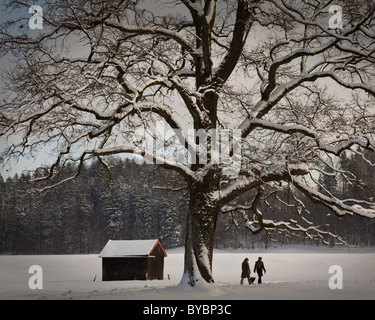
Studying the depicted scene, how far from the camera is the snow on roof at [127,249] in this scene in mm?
36781

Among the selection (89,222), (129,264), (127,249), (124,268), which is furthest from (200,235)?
(89,222)

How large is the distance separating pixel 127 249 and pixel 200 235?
28156 mm

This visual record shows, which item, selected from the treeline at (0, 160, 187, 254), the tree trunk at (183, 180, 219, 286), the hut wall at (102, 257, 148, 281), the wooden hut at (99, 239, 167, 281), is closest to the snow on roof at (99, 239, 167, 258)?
the wooden hut at (99, 239, 167, 281)

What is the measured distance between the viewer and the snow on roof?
3678cm

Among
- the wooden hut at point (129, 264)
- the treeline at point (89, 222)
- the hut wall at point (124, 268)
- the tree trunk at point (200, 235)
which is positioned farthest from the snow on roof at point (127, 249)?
the treeline at point (89, 222)

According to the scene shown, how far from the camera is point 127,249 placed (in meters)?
38.0

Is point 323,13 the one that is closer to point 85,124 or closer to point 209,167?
point 209,167

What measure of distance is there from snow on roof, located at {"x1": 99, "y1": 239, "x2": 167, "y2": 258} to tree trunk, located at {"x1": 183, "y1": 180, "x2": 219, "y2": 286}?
26088mm

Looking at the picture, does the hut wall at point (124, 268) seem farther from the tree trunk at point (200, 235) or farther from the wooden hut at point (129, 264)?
the tree trunk at point (200, 235)

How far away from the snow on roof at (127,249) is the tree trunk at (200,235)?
1027 inches

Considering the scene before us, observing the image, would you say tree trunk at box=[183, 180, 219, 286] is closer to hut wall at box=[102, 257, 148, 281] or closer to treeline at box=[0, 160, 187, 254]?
hut wall at box=[102, 257, 148, 281]

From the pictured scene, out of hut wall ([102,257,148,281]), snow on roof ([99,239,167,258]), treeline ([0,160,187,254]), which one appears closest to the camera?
hut wall ([102,257,148,281])

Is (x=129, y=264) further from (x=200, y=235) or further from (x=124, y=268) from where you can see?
(x=200, y=235)
